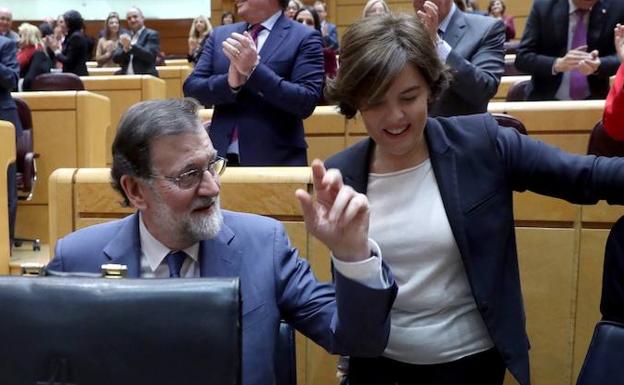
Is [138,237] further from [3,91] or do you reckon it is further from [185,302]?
[3,91]

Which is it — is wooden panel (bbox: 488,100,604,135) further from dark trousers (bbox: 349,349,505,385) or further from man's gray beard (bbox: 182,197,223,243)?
man's gray beard (bbox: 182,197,223,243)

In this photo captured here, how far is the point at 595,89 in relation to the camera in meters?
2.23

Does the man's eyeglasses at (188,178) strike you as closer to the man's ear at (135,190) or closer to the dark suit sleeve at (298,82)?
the man's ear at (135,190)

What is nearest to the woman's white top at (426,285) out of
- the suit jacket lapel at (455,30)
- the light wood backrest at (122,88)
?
the suit jacket lapel at (455,30)

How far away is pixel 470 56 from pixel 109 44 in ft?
16.7

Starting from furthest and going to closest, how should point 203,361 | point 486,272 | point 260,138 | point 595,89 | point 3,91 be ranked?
point 3,91
point 595,89
point 260,138
point 486,272
point 203,361

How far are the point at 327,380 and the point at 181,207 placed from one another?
70 cm

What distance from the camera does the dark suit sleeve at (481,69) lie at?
1.55m

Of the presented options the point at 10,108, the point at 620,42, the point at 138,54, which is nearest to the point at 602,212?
the point at 620,42

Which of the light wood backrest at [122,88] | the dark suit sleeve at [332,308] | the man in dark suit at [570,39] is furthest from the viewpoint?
the light wood backrest at [122,88]

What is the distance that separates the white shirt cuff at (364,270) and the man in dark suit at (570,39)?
4.92ft

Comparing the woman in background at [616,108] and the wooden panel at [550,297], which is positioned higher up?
the woman in background at [616,108]

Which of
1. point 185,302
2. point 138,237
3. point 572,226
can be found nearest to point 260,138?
point 572,226

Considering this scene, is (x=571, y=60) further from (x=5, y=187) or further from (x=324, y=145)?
(x=5, y=187)
